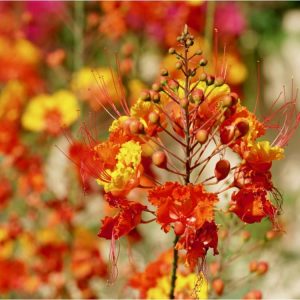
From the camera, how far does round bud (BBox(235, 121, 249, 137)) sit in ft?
3.60

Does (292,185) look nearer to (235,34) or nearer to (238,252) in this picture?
(235,34)

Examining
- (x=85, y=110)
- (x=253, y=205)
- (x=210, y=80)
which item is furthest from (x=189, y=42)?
(x=85, y=110)

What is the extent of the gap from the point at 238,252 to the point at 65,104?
138 cm

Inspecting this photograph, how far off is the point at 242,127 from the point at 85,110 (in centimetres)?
211

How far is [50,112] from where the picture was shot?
8.74 ft

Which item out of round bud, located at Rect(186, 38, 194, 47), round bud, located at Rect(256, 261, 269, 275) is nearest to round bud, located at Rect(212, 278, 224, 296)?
round bud, located at Rect(256, 261, 269, 275)

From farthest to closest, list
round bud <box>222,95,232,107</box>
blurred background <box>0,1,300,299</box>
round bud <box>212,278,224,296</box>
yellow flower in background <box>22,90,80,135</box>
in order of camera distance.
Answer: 1. yellow flower in background <box>22,90,80,135</box>
2. blurred background <box>0,1,300,299</box>
3. round bud <box>212,278,224,296</box>
4. round bud <box>222,95,232,107</box>

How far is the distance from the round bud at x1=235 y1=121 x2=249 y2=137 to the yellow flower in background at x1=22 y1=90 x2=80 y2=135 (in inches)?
60.5

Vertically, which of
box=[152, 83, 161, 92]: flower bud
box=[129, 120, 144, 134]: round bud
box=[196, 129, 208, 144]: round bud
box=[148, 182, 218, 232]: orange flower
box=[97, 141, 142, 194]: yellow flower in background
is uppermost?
box=[152, 83, 161, 92]: flower bud

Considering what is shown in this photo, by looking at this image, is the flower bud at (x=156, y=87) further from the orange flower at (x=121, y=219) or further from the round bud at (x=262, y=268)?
the round bud at (x=262, y=268)

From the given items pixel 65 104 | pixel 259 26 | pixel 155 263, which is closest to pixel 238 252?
pixel 155 263

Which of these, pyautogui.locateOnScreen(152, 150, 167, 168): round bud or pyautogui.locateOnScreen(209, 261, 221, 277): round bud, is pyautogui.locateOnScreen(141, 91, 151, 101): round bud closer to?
pyautogui.locateOnScreen(152, 150, 167, 168): round bud

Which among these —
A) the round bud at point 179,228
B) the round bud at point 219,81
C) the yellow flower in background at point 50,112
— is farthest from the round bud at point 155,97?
the yellow flower in background at point 50,112

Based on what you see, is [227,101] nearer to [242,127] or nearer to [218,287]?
[242,127]
